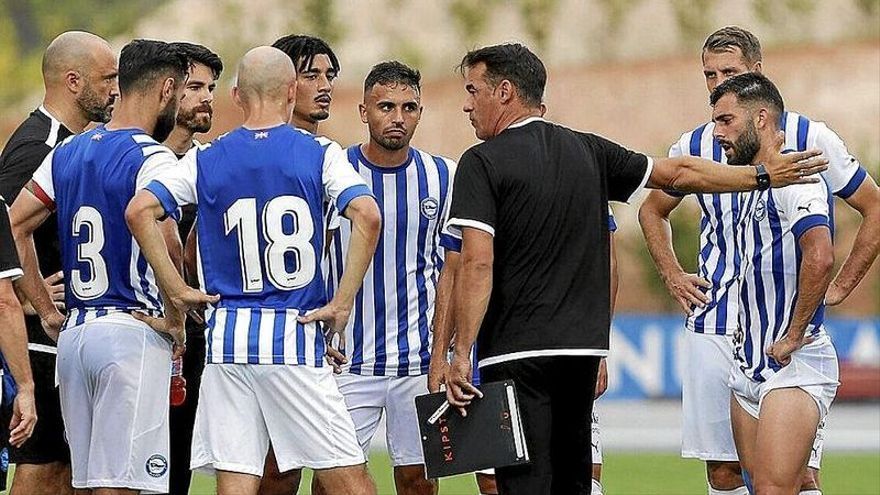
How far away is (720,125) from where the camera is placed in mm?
6812

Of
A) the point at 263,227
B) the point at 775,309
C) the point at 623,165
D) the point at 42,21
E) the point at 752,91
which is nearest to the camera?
the point at 263,227

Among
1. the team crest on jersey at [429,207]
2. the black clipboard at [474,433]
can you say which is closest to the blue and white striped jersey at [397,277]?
the team crest on jersey at [429,207]

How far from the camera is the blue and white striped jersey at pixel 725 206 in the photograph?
7117 mm

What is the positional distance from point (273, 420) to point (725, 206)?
2.57m

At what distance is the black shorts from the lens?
23.3 ft

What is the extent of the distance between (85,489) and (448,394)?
5.51ft

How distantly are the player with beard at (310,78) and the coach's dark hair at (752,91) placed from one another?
6.45 ft

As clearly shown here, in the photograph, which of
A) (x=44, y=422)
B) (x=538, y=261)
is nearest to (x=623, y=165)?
(x=538, y=261)

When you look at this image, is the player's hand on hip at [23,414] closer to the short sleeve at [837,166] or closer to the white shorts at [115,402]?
the white shorts at [115,402]

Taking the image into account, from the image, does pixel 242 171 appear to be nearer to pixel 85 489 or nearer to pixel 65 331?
pixel 65 331

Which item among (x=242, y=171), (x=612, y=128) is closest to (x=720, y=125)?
(x=242, y=171)

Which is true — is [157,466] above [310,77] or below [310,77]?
below

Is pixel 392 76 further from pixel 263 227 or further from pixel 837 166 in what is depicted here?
pixel 837 166

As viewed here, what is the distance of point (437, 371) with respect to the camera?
258 inches
